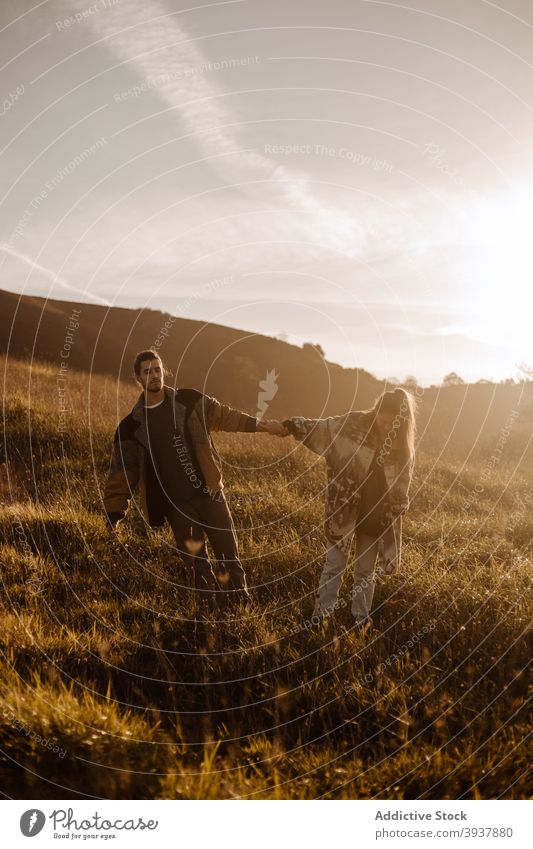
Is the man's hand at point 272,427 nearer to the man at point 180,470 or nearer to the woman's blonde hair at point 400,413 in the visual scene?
the man at point 180,470

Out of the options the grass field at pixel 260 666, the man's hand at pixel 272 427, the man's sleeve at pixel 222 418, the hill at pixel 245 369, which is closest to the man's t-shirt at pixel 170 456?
the man's sleeve at pixel 222 418

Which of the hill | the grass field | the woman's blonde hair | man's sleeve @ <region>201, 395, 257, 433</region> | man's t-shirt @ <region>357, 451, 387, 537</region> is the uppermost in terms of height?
the hill

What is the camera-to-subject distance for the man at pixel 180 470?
591cm

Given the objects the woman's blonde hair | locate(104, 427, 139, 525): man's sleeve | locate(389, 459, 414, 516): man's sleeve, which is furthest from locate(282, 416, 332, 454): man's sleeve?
locate(104, 427, 139, 525): man's sleeve

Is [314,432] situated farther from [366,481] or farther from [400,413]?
[400,413]

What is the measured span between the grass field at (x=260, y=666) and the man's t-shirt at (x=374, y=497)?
1.03 meters

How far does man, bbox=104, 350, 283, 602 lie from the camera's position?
19.4 feet

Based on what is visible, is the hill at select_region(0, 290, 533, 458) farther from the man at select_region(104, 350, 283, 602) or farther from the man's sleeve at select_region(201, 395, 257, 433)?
the man at select_region(104, 350, 283, 602)

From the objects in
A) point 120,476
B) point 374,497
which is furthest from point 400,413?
point 120,476

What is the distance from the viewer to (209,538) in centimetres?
608

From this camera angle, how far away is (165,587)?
6.22 meters

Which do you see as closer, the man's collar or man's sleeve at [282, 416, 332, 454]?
man's sleeve at [282, 416, 332, 454]

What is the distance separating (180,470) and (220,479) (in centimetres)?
46

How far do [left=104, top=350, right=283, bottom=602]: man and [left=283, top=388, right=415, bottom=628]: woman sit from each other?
33.2 inches
